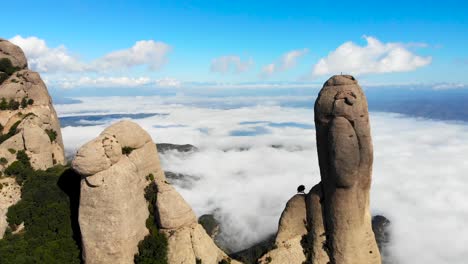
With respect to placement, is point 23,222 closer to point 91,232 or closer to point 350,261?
point 91,232

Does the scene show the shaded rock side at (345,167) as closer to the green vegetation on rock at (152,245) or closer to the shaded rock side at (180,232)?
the shaded rock side at (180,232)

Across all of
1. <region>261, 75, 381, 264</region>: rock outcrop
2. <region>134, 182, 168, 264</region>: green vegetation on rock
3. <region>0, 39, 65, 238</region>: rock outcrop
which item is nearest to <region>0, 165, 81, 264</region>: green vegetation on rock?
<region>0, 39, 65, 238</region>: rock outcrop

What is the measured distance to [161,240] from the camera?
35.7 meters

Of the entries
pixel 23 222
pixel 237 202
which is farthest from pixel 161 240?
pixel 237 202

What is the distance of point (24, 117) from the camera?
170ft

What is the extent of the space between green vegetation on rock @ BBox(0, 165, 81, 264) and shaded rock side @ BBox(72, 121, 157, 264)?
4.04 meters

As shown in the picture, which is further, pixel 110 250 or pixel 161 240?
pixel 161 240

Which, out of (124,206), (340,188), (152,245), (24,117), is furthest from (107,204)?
(24,117)

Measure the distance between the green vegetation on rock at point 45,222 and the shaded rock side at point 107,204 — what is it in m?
4.04

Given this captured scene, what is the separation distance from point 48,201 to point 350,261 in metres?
33.4

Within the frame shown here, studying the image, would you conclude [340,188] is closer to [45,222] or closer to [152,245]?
[152,245]

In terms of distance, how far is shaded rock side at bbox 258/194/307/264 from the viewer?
3681cm

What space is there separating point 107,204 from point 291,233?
18967 millimetres

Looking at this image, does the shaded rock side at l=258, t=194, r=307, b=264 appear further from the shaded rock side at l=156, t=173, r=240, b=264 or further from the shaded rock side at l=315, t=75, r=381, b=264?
the shaded rock side at l=156, t=173, r=240, b=264
